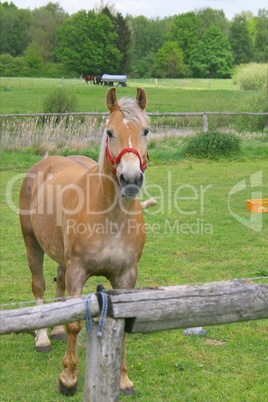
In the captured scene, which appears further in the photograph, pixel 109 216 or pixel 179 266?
pixel 179 266

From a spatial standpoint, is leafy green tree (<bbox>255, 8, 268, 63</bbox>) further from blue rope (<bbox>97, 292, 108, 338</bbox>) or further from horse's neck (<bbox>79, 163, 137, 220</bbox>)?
blue rope (<bbox>97, 292, 108, 338</bbox>)

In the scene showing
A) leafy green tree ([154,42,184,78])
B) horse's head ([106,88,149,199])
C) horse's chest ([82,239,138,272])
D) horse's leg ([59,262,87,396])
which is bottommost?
leafy green tree ([154,42,184,78])

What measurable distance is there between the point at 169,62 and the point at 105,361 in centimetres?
7528

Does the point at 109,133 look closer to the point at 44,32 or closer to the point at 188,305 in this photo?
the point at 188,305

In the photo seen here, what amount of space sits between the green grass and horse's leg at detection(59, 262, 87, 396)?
98 millimetres

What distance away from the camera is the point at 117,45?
73.3 meters

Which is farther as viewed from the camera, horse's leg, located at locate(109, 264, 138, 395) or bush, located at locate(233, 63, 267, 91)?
bush, located at locate(233, 63, 267, 91)

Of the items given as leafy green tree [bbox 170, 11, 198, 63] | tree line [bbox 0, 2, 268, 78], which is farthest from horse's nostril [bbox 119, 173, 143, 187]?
leafy green tree [bbox 170, 11, 198, 63]

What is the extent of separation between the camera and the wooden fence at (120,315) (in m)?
2.50

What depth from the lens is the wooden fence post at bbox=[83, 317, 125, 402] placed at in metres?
2.57

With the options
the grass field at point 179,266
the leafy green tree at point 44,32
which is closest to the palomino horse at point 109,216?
the grass field at point 179,266

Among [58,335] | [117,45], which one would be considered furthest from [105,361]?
[117,45]

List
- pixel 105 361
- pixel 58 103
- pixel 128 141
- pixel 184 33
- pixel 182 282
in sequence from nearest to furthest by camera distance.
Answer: pixel 105 361 → pixel 128 141 → pixel 182 282 → pixel 58 103 → pixel 184 33

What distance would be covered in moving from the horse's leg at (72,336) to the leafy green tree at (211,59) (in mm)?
77911
